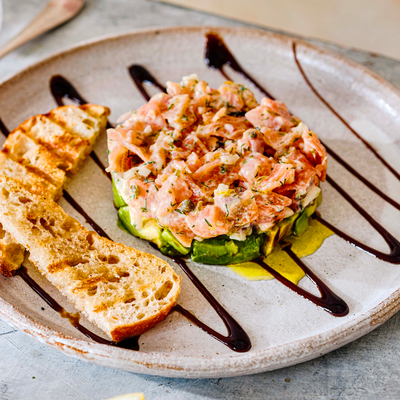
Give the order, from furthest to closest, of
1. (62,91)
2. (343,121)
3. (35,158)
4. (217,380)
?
(62,91) → (343,121) → (35,158) → (217,380)

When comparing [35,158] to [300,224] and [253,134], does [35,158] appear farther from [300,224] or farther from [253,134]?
[300,224]

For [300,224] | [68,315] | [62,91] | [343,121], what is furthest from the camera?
[62,91]

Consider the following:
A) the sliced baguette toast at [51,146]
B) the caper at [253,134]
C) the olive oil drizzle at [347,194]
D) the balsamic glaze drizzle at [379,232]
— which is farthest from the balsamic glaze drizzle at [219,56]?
the balsamic glaze drizzle at [379,232]

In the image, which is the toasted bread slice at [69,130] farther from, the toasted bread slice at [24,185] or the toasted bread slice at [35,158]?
the toasted bread slice at [24,185]

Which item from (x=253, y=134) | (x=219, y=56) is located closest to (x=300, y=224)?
(x=253, y=134)

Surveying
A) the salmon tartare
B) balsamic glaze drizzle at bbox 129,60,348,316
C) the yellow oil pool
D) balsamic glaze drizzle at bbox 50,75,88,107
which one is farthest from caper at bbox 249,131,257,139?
balsamic glaze drizzle at bbox 50,75,88,107

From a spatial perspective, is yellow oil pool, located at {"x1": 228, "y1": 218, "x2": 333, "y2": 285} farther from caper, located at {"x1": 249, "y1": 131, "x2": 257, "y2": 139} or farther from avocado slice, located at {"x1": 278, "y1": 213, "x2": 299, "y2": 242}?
caper, located at {"x1": 249, "y1": 131, "x2": 257, "y2": 139}
